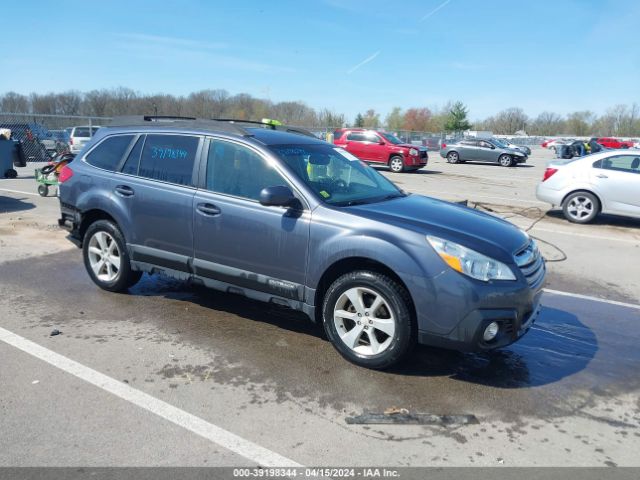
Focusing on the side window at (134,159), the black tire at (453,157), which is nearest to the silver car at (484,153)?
the black tire at (453,157)

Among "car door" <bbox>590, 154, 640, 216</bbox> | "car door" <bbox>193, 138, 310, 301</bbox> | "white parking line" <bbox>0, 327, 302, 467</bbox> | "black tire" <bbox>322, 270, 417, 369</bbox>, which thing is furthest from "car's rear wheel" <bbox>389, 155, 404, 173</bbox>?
"white parking line" <bbox>0, 327, 302, 467</bbox>

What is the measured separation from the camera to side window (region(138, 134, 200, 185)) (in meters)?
5.05

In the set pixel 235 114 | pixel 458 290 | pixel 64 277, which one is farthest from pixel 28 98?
pixel 458 290

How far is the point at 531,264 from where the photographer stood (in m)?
4.20

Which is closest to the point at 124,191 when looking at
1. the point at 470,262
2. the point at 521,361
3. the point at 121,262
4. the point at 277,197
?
the point at 121,262

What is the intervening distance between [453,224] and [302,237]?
1.18 m

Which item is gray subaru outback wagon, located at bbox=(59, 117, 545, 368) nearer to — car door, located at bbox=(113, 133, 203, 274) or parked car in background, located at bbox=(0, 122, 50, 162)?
car door, located at bbox=(113, 133, 203, 274)

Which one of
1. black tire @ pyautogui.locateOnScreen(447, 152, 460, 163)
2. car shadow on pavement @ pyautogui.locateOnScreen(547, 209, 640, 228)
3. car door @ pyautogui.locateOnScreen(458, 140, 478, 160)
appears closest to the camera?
car shadow on pavement @ pyautogui.locateOnScreen(547, 209, 640, 228)

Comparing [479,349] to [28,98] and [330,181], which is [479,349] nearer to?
[330,181]

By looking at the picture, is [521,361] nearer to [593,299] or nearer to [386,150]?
[593,299]

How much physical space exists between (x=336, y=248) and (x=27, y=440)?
7.65ft

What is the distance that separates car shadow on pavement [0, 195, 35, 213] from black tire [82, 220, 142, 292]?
20.8ft

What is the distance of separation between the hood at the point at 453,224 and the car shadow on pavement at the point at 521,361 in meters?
0.94

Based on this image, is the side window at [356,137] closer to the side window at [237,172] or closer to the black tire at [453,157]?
the black tire at [453,157]
